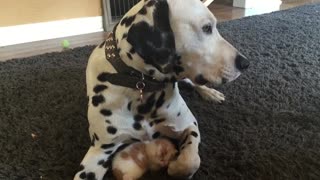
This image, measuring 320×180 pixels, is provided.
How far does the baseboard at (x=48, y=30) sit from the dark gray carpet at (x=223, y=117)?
0.63 metres

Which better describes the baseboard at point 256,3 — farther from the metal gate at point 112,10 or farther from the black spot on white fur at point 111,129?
the black spot on white fur at point 111,129

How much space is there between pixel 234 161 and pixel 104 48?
23.9 inches

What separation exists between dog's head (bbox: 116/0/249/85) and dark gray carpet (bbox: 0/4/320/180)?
1.13ft

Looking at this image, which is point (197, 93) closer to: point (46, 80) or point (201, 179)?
point (201, 179)

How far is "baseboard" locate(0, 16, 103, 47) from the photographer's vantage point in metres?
3.06

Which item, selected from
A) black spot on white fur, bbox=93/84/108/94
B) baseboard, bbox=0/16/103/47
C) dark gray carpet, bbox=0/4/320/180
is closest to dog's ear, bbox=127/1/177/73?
black spot on white fur, bbox=93/84/108/94

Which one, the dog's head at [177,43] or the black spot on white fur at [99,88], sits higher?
the dog's head at [177,43]

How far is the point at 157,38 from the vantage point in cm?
113

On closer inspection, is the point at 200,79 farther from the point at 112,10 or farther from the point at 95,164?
the point at 112,10

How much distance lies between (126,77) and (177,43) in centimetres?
20

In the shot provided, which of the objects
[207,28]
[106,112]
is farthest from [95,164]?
[207,28]

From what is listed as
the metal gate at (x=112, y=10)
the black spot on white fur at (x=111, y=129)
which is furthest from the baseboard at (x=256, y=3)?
the black spot on white fur at (x=111, y=129)

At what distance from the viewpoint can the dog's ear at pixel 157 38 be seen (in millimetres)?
1131

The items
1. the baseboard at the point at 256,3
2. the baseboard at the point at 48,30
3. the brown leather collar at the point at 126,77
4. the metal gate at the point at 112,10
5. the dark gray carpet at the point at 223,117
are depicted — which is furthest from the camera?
the baseboard at the point at 256,3
